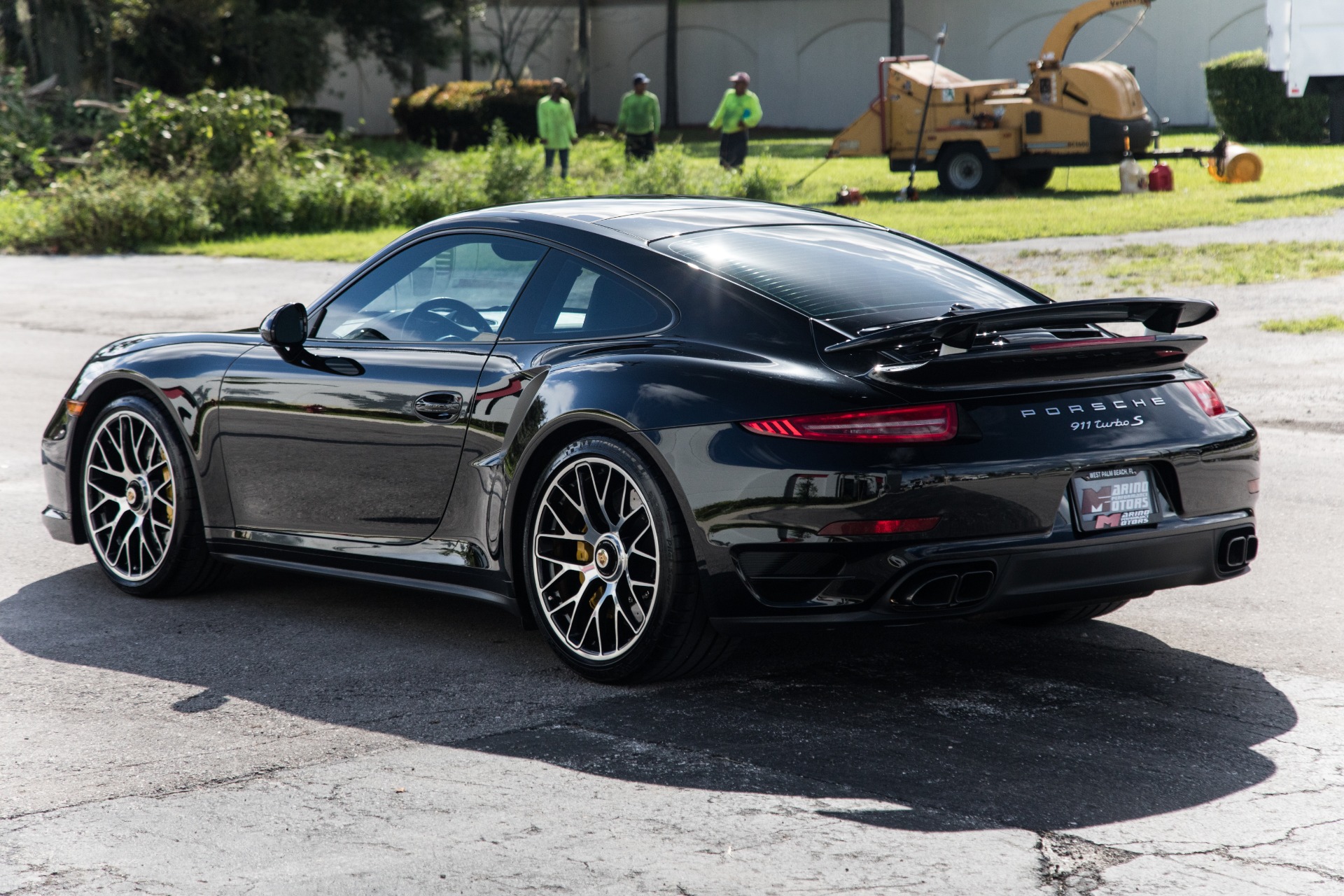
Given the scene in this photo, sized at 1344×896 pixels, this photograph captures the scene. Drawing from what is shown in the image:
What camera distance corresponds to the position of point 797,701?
4.56 m

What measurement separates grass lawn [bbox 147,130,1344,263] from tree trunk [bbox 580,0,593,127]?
20.1 m

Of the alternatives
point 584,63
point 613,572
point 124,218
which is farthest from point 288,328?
point 584,63

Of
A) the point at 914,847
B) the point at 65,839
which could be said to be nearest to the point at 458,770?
the point at 65,839

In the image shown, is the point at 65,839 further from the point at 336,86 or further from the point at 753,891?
the point at 336,86

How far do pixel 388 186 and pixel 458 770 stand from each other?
→ 822 inches

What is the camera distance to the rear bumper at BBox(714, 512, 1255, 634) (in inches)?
163

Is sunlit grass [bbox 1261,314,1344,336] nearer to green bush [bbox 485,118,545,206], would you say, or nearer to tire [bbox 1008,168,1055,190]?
green bush [bbox 485,118,545,206]


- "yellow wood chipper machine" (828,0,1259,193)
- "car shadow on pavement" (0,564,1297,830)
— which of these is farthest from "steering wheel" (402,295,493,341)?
"yellow wood chipper machine" (828,0,1259,193)

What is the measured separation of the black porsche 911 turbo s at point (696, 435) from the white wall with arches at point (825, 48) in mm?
37858

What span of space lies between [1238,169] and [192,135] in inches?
611

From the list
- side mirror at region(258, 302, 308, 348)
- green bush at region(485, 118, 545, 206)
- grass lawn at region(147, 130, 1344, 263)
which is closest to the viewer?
side mirror at region(258, 302, 308, 348)

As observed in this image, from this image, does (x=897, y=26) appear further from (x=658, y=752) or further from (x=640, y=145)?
(x=658, y=752)

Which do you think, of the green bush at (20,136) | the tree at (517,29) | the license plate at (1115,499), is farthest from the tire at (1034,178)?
the tree at (517,29)

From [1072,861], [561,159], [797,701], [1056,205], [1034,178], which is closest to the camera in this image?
[1072,861]
